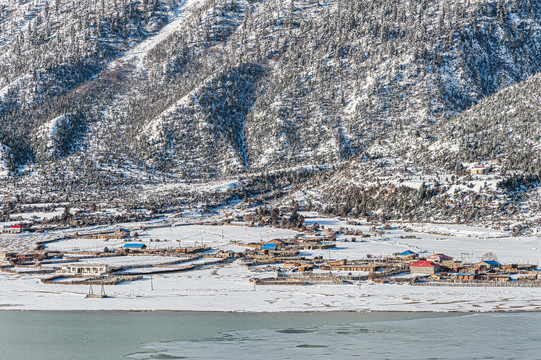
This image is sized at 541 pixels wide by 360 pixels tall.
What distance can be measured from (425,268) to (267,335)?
138 feet

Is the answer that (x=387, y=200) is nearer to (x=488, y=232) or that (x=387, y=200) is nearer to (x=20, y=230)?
(x=488, y=232)

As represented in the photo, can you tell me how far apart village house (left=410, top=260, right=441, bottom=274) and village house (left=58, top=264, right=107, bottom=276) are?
4429 cm

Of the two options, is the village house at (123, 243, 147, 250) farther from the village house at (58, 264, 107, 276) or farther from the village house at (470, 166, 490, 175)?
the village house at (470, 166, 490, 175)

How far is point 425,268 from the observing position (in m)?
101

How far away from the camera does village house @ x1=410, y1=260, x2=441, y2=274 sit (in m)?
100

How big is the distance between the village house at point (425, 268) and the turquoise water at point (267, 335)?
26.3 meters

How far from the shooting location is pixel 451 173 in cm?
17438

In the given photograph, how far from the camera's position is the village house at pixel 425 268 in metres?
100

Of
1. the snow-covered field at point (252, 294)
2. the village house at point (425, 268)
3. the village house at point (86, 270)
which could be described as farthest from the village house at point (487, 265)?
the village house at point (86, 270)

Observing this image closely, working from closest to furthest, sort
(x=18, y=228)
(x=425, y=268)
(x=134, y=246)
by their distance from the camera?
(x=425, y=268) < (x=134, y=246) < (x=18, y=228)

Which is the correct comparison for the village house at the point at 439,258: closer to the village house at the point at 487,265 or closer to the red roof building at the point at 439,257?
the red roof building at the point at 439,257

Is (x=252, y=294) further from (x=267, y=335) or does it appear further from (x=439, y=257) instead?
(x=439, y=257)

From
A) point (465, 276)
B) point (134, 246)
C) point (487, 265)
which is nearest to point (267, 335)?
point (465, 276)

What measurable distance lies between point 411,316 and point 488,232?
7357 centimetres
